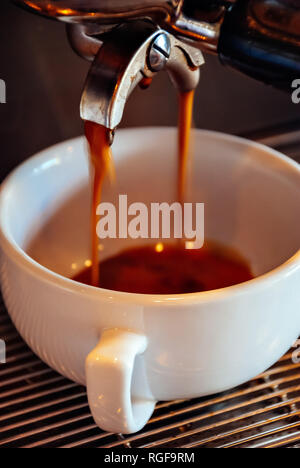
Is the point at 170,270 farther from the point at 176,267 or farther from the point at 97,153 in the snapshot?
the point at 97,153

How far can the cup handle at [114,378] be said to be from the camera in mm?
344

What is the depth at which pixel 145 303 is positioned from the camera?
1.17 ft

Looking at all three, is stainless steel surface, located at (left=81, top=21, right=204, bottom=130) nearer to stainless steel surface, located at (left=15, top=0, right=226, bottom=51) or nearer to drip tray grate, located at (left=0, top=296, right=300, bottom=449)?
stainless steel surface, located at (left=15, top=0, right=226, bottom=51)

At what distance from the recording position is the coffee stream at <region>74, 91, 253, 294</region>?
0.49 metres

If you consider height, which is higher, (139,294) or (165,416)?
(139,294)

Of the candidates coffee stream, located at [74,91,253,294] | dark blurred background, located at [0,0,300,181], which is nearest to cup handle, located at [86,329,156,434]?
coffee stream, located at [74,91,253,294]

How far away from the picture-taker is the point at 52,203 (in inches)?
20.7

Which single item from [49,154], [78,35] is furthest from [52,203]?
[78,35]

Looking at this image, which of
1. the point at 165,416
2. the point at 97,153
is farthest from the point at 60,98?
the point at 165,416

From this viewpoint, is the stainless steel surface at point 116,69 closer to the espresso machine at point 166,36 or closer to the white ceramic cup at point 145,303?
the espresso machine at point 166,36

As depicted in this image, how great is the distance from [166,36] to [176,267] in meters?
0.21

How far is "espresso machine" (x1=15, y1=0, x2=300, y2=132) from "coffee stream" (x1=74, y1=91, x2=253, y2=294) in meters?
0.09

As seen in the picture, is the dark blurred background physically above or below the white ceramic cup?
above

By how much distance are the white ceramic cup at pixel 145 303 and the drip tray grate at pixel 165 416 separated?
2 cm
